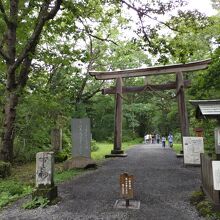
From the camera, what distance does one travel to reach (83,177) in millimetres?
10141

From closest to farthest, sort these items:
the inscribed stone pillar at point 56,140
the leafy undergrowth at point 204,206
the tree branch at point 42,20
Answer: the leafy undergrowth at point 204,206 < the tree branch at point 42,20 < the inscribed stone pillar at point 56,140

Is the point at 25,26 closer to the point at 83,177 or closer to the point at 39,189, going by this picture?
the point at 83,177

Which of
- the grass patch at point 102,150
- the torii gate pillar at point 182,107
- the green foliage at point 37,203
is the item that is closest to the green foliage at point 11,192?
the green foliage at point 37,203

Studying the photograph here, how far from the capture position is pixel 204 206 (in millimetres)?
5887

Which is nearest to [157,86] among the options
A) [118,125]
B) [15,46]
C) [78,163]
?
[118,125]

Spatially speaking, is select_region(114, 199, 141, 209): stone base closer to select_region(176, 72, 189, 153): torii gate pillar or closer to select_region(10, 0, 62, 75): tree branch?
select_region(10, 0, 62, 75): tree branch

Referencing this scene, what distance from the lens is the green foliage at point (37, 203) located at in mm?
6469

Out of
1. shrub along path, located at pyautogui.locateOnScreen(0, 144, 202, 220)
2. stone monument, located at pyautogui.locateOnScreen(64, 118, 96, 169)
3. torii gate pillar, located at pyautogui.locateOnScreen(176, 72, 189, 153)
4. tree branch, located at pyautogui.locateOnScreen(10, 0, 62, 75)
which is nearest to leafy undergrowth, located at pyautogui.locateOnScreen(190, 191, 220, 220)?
shrub along path, located at pyautogui.locateOnScreen(0, 144, 202, 220)

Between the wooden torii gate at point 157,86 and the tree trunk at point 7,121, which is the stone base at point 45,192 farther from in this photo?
the wooden torii gate at point 157,86

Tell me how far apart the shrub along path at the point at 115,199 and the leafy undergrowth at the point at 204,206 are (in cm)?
15

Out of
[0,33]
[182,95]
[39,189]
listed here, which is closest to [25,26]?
[0,33]

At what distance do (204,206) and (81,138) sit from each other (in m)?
8.04

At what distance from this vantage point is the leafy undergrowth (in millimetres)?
5438

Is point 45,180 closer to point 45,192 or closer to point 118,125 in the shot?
point 45,192
